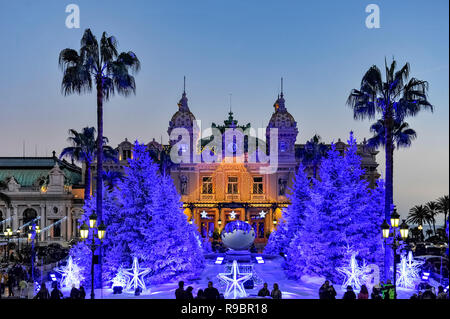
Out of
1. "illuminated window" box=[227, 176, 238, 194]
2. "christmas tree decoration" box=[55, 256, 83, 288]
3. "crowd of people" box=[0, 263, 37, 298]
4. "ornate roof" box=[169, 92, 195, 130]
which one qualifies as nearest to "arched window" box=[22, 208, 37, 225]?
"ornate roof" box=[169, 92, 195, 130]

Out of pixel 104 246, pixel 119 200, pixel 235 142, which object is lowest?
pixel 104 246

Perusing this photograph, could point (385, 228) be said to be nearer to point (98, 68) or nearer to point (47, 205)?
point (98, 68)

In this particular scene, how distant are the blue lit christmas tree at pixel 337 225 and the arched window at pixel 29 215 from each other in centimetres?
4061

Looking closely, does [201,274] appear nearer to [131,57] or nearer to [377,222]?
[377,222]

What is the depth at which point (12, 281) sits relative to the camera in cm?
2505

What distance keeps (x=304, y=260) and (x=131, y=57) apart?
14.4 metres

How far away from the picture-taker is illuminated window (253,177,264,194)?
60.7 meters

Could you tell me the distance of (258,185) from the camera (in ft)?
200

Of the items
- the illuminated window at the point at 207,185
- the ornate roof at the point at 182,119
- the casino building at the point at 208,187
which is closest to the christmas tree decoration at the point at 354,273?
the casino building at the point at 208,187

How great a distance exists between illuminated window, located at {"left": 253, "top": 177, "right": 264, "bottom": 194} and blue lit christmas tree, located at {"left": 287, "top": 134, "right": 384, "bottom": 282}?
31.9 m

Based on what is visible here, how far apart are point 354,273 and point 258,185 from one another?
35751mm

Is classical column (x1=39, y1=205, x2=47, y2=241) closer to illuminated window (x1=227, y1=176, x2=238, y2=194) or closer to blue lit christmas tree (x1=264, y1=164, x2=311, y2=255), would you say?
illuminated window (x1=227, y1=176, x2=238, y2=194)
